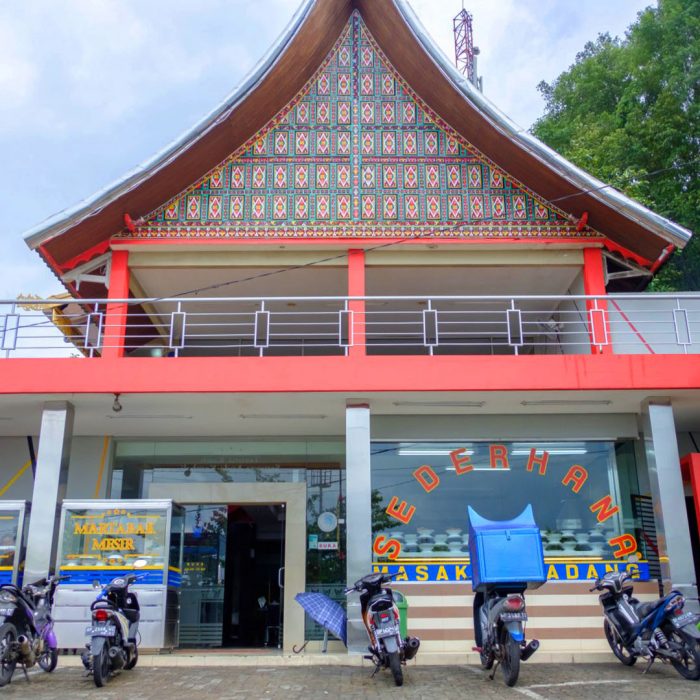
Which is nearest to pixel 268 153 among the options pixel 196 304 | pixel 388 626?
pixel 196 304

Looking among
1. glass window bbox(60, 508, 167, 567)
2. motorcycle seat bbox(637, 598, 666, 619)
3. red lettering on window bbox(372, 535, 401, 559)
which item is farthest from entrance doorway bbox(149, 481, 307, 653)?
motorcycle seat bbox(637, 598, 666, 619)

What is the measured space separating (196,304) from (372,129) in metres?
4.30

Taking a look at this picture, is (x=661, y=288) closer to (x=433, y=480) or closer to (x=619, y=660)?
(x=433, y=480)

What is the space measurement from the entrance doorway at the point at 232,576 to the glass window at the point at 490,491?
83.4 inches

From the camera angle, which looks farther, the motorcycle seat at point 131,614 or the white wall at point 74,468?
the white wall at point 74,468

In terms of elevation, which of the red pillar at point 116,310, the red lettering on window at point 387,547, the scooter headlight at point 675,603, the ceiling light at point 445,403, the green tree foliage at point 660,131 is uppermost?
the green tree foliage at point 660,131

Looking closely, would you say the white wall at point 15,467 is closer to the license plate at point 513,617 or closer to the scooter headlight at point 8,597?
the scooter headlight at point 8,597

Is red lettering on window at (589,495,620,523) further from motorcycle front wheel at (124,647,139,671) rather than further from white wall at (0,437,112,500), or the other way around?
white wall at (0,437,112,500)

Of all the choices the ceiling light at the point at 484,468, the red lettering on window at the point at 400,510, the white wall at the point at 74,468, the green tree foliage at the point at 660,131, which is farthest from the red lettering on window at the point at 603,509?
the green tree foliage at the point at 660,131

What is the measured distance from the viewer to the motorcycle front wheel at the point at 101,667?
289 inches

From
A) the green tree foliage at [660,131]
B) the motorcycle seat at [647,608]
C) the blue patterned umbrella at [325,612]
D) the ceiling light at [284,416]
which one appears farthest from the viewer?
the green tree foliage at [660,131]

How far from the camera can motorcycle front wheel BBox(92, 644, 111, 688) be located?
24.1ft

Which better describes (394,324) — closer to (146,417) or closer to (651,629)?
(146,417)

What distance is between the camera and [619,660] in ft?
28.8
